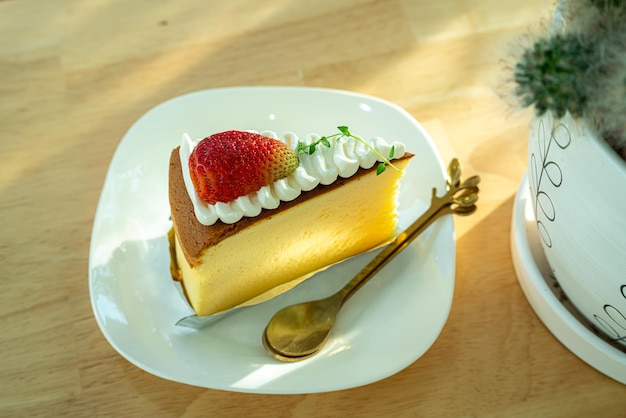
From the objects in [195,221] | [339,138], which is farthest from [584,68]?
[195,221]

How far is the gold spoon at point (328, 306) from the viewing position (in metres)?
0.83

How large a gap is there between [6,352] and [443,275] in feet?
1.78

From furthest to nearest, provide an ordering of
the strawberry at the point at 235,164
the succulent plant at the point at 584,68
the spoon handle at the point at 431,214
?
the spoon handle at the point at 431,214
the strawberry at the point at 235,164
the succulent plant at the point at 584,68

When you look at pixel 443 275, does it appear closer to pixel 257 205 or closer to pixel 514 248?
pixel 514 248

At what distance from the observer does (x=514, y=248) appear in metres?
0.92

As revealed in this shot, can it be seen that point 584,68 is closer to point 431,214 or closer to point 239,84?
point 431,214

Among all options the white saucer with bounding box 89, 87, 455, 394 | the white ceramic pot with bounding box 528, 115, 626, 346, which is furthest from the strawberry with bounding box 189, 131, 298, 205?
the white ceramic pot with bounding box 528, 115, 626, 346

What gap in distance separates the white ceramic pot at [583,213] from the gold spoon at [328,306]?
16 centimetres

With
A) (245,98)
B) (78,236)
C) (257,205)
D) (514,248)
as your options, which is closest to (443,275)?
(514,248)

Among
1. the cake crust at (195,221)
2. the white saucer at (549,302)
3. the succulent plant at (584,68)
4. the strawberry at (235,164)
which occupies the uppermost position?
the succulent plant at (584,68)

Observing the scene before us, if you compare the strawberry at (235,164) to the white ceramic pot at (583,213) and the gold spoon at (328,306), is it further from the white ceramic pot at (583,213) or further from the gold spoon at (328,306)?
the white ceramic pot at (583,213)

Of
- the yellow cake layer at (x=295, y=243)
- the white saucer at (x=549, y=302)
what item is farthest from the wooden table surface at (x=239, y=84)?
the yellow cake layer at (x=295, y=243)

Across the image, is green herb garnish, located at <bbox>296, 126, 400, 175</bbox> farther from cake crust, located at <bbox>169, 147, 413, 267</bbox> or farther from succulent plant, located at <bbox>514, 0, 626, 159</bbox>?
succulent plant, located at <bbox>514, 0, 626, 159</bbox>

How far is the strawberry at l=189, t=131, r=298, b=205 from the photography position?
0.78m
